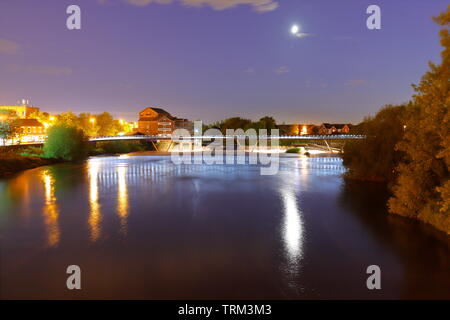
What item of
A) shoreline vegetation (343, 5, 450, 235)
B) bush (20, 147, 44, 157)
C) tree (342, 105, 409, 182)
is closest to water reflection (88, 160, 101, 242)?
shoreline vegetation (343, 5, 450, 235)

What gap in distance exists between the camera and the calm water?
34.0ft

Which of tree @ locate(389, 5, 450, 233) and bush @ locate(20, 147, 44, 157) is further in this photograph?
bush @ locate(20, 147, 44, 157)

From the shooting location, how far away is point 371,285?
10523 mm

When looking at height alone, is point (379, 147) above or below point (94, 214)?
above

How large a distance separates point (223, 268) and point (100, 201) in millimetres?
15433

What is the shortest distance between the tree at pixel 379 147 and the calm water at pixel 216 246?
13.2 feet

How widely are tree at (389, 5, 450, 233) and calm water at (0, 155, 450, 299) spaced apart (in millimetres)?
1094

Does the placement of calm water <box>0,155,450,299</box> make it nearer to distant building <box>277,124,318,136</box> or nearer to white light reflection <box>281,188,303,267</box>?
white light reflection <box>281,188,303,267</box>

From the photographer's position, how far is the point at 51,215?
2017cm

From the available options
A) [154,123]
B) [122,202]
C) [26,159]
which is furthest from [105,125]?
[122,202]

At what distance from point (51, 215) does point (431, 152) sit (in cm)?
2156

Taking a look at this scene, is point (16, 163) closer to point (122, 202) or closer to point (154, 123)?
point (122, 202)

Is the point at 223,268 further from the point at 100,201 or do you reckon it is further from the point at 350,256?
the point at 100,201
